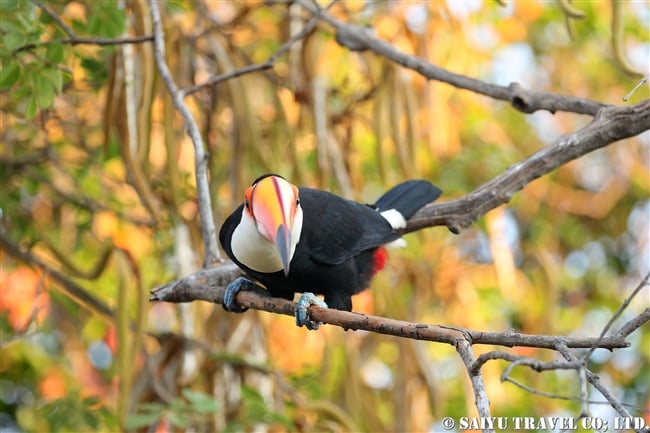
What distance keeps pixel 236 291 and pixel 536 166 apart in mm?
936

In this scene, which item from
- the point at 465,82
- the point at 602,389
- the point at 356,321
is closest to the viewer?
the point at 602,389

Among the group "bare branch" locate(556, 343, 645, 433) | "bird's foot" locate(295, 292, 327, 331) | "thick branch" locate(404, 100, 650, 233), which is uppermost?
"thick branch" locate(404, 100, 650, 233)

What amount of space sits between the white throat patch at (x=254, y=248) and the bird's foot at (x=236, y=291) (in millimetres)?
139

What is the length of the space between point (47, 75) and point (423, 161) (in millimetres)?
2122

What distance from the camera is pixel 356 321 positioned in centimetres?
190

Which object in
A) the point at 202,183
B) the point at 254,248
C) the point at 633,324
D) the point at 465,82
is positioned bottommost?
the point at 633,324

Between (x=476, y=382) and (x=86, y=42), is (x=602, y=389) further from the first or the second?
(x=86, y=42)

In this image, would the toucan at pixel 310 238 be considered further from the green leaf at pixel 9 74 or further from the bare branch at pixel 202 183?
the green leaf at pixel 9 74

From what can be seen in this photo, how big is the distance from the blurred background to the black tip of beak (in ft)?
2.85

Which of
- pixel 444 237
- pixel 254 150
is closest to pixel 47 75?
pixel 254 150

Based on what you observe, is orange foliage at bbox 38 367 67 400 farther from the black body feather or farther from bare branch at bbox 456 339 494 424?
bare branch at bbox 456 339 494 424

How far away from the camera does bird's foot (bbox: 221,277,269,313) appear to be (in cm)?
245

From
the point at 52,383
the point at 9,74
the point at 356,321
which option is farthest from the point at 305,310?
the point at 52,383

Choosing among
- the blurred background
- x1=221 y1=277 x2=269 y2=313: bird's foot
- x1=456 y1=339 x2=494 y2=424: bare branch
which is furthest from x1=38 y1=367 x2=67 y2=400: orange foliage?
x1=456 y1=339 x2=494 y2=424: bare branch
